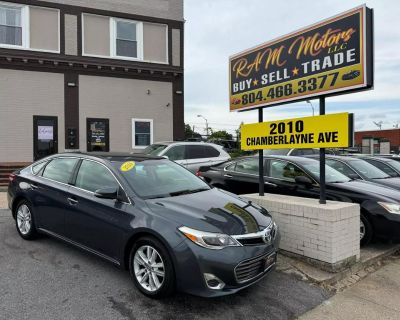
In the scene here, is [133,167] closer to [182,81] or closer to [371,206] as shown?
[371,206]

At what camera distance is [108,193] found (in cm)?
416

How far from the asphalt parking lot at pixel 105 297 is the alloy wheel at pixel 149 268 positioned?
0.16m

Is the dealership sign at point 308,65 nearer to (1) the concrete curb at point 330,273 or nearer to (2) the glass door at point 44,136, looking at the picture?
(1) the concrete curb at point 330,273

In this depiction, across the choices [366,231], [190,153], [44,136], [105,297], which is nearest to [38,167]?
[105,297]

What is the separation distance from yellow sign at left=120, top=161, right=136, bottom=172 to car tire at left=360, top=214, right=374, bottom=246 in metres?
3.56

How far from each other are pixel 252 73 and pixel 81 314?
432cm

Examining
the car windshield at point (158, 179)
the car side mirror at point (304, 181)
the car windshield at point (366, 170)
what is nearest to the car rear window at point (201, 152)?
the car windshield at point (366, 170)

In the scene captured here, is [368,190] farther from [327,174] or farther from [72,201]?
[72,201]

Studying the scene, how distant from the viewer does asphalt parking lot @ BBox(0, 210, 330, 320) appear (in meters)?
3.49

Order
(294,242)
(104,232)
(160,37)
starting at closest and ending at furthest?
(104,232) → (294,242) → (160,37)

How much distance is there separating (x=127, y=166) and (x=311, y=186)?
10.2ft

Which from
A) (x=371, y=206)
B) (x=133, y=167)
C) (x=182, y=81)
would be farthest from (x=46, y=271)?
(x=182, y=81)

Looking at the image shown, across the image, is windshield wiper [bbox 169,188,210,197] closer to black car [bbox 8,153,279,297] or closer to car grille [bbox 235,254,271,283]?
black car [bbox 8,153,279,297]

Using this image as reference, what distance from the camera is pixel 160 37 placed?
1648 cm
